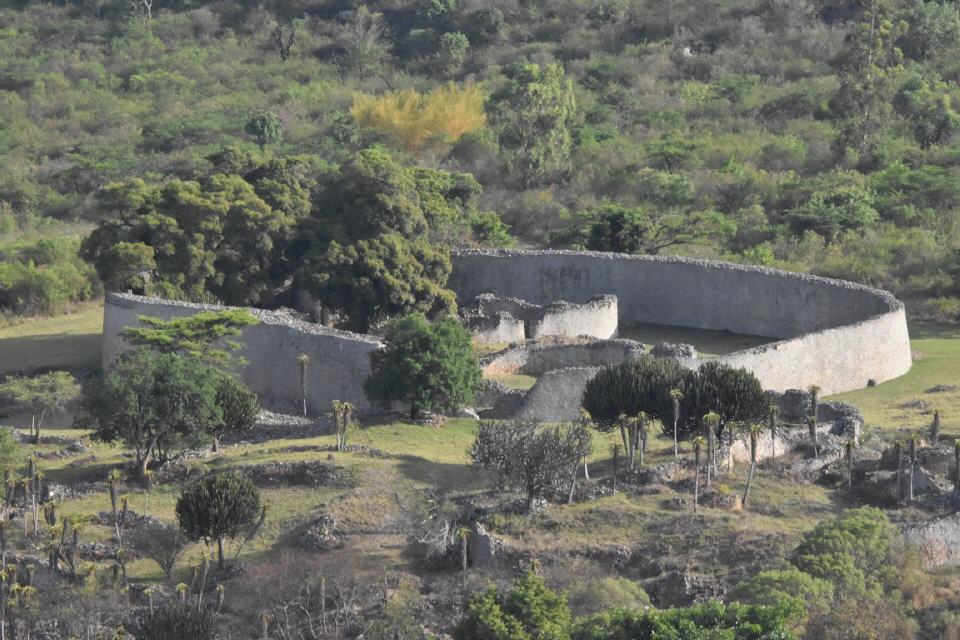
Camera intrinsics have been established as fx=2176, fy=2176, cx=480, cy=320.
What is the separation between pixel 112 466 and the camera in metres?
48.8

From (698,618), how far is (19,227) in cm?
5115

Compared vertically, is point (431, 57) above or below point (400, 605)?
above

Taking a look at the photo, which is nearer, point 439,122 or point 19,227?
point 19,227

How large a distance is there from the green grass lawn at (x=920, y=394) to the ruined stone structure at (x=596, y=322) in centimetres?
67

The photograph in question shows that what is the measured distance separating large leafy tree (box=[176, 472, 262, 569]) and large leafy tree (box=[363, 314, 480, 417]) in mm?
9078

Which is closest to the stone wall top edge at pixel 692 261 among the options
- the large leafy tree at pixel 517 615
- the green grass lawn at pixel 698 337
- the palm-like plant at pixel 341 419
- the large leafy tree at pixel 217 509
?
the green grass lawn at pixel 698 337

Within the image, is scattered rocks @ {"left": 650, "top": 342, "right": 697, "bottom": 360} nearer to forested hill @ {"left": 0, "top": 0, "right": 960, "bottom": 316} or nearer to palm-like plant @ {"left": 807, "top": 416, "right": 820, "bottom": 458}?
palm-like plant @ {"left": 807, "top": 416, "right": 820, "bottom": 458}

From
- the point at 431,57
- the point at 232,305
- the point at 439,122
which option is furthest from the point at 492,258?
the point at 431,57

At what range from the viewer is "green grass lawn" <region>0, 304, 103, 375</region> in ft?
202

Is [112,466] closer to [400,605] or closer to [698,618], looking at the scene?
[400,605]

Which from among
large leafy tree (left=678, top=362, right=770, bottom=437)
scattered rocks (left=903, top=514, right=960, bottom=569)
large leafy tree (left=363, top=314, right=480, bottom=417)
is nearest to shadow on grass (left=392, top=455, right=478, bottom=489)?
large leafy tree (left=363, top=314, right=480, bottom=417)

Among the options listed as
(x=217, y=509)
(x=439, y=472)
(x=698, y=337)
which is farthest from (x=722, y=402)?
(x=698, y=337)

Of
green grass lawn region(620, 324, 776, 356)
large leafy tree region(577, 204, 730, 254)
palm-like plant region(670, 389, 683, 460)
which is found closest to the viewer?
palm-like plant region(670, 389, 683, 460)

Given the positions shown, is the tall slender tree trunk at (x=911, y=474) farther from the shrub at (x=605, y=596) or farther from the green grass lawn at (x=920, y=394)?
the shrub at (x=605, y=596)
